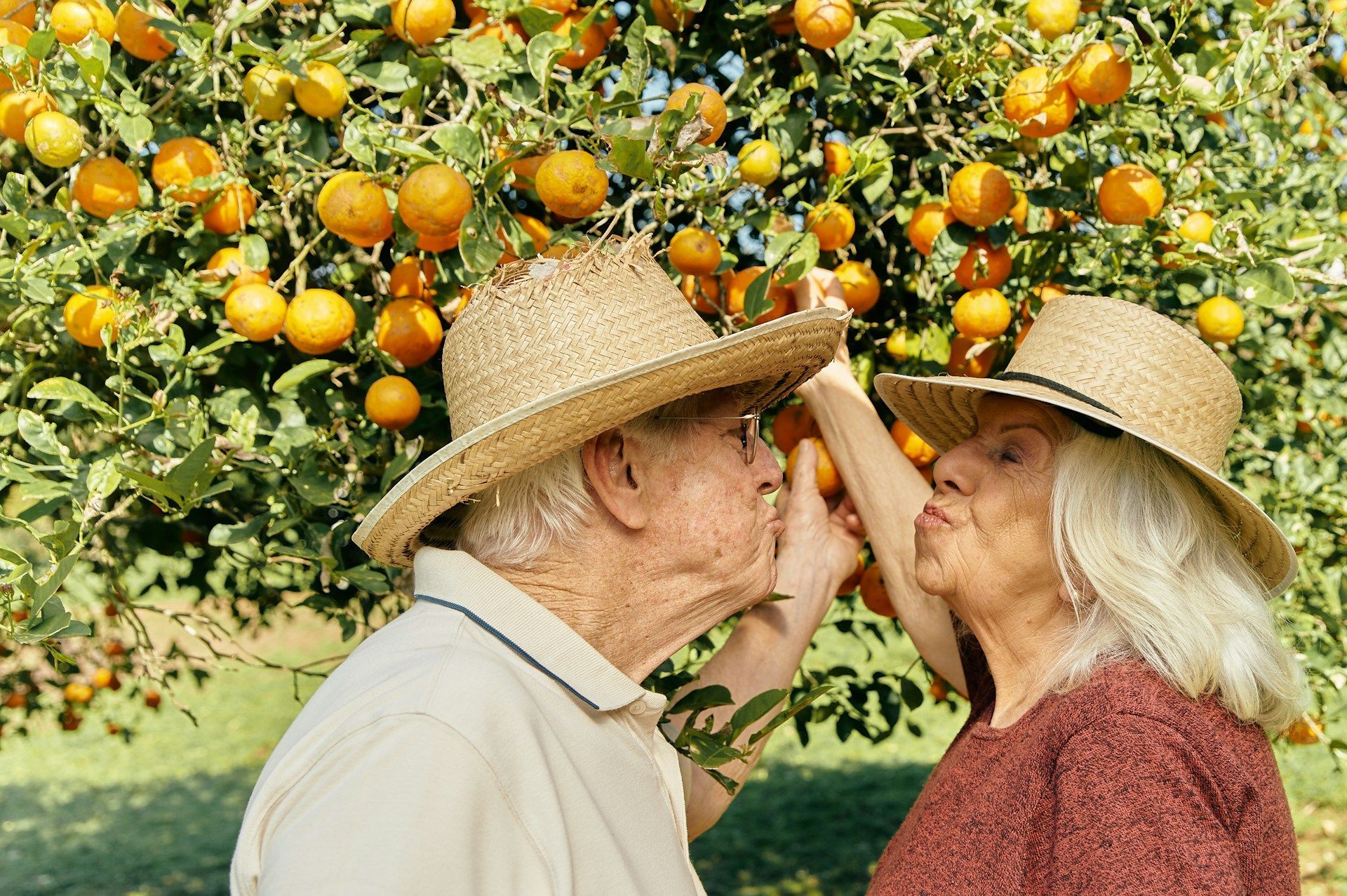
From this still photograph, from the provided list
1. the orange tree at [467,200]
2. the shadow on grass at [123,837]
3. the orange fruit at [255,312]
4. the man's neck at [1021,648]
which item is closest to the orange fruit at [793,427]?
the orange tree at [467,200]

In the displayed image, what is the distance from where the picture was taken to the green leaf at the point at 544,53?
1591mm

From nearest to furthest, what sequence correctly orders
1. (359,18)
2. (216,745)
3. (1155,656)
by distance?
(1155,656) < (359,18) < (216,745)

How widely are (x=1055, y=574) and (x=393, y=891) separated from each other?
1071 mm

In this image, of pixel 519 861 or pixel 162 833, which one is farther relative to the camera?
pixel 162 833

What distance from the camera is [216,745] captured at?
26.9 ft

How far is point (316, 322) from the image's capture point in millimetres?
1707

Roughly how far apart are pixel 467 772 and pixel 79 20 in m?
1.18

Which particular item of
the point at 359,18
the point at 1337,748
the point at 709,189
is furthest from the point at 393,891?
the point at 1337,748

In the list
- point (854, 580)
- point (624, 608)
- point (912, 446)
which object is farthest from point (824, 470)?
point (624, 608)

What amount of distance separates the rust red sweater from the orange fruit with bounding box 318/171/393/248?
116 centimetres

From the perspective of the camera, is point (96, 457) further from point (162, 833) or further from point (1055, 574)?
point (162, 833)

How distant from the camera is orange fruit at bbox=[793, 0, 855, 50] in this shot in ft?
5.53

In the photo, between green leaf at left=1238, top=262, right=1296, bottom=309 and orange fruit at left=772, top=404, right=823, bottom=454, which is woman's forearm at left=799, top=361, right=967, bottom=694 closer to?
orange fruit at left=772, top=404, right=823, bottom=454

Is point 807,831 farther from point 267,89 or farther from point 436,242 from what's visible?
point 267,89
